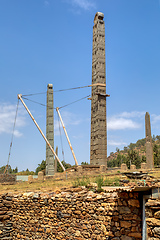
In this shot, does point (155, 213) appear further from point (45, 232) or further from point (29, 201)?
point (29, 201)

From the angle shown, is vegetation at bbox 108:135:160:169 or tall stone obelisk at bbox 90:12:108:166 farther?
vegetation at bbox 108:135:160:169

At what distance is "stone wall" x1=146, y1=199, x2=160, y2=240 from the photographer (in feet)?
22.7

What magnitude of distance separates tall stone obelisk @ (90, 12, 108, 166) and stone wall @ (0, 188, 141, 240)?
12.4m

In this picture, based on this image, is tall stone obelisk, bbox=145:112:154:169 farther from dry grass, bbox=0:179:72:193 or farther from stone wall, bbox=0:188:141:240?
stone wall, bbox=0:188:141:240

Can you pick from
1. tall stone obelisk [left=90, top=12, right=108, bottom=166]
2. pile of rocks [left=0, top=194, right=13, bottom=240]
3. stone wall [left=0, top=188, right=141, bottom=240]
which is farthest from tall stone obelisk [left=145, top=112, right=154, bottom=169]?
pile of rocks [left=0, top=194, right=13, bottom=240]

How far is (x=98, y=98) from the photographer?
25.0 meters

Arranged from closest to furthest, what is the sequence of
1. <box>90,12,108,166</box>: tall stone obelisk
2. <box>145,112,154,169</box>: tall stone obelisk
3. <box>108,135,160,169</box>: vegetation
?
<box>145,112,154,169</box>: tall stone obelisk
<box>90,12,108,166</box>: tall stone obelisk
<box>108,135,160,169</box>: vegetation

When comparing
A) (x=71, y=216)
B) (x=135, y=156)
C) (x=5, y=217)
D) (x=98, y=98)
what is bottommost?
(x=5, y=217)

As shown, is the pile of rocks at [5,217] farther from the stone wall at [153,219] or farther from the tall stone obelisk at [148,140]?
the tall stone obelisk at [148,140]

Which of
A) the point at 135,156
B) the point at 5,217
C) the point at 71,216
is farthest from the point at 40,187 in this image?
the point at 135,156

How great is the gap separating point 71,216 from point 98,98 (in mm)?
15950

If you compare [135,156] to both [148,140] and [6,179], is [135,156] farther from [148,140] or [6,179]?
[6,179]

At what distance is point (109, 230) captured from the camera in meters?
9.20

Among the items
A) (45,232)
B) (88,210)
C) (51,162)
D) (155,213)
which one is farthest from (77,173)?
(155,213)
